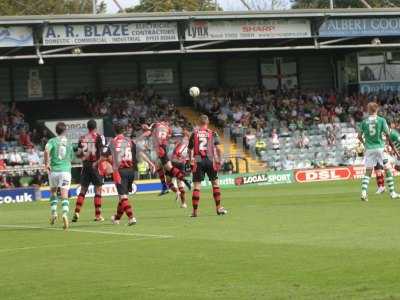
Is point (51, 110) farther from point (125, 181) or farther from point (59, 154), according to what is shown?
point (125, 181)

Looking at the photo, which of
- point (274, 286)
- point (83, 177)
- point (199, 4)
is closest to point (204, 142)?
point (83, 177)

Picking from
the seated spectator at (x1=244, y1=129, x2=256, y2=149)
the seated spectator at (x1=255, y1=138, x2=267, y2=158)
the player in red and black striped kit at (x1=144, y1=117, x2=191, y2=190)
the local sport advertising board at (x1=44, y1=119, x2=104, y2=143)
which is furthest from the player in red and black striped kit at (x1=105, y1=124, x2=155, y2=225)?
the seated spectator at (x1=244, y1=129, x2=256, y2=149)

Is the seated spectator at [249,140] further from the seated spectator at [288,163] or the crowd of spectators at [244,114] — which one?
the seated spectator at [288,163]

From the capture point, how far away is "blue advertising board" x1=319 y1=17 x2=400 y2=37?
152 ft

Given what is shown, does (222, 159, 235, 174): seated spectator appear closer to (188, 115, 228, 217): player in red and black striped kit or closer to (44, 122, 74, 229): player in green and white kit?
(188, 115, 228, 217): player in red and black striped kit

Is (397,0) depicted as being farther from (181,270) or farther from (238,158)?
(181,270)

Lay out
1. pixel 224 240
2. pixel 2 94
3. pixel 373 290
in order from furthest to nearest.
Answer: pixel 2 94
pixel 224 240
pixel 373 290

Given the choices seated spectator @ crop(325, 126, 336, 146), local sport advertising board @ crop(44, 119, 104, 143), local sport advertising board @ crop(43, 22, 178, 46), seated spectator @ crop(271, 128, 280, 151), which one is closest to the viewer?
local sport advertising board @ crop(43, 22, 178, 46)

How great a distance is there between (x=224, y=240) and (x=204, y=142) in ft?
19.0

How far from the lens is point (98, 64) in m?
52.0

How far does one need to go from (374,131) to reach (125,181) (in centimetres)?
688

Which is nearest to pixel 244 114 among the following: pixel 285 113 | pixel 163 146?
pixel 285 113

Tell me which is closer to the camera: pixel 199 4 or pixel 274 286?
pixel 274 286

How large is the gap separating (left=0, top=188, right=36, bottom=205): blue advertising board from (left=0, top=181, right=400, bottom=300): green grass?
643 inches
